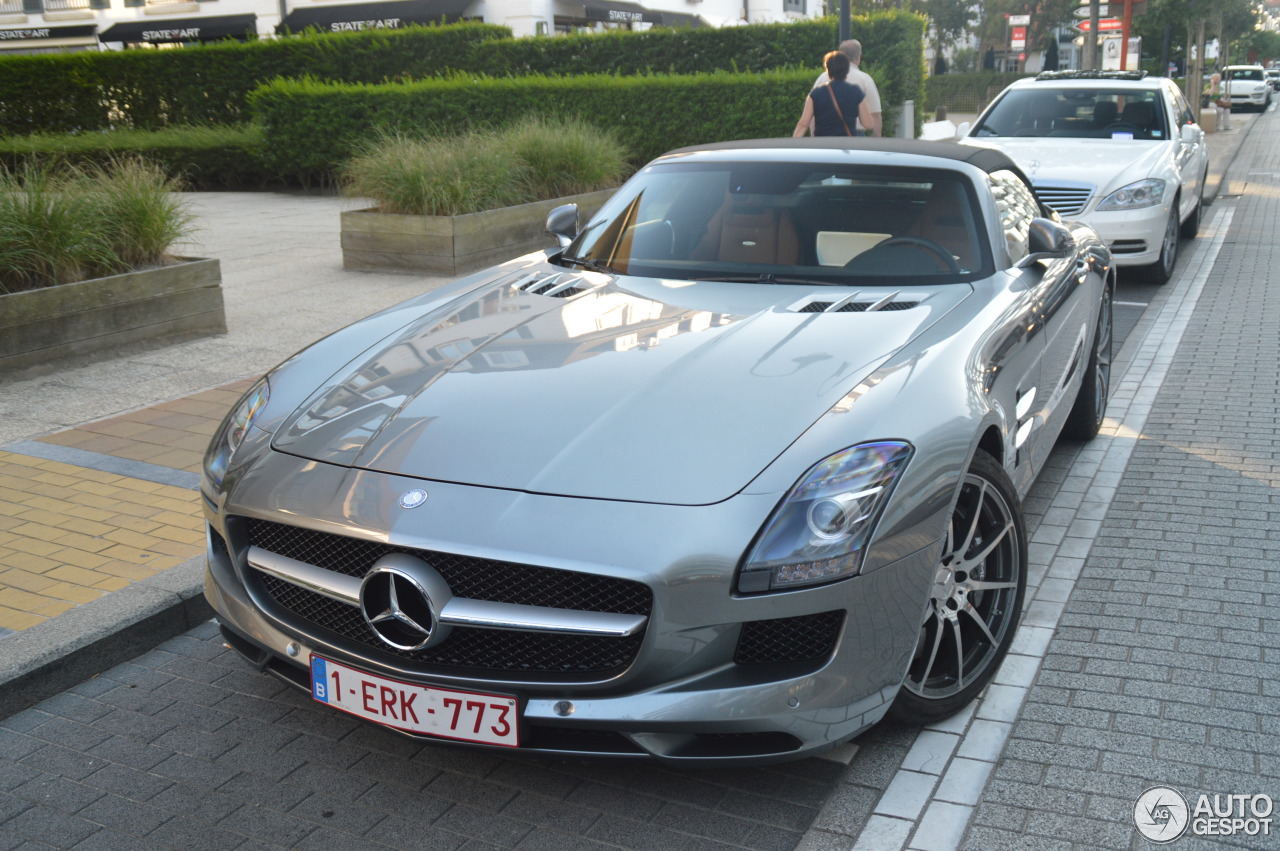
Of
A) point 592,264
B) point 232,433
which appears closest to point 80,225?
point 592,264

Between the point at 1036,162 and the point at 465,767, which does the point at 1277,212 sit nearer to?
the point at 1036,162

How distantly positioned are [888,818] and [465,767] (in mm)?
1106

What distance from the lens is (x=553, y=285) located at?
425cm

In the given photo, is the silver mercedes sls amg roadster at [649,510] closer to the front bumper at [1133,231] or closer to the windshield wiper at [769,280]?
the windshield wiper at [769,280]

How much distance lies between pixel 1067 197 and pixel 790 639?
7.95 m

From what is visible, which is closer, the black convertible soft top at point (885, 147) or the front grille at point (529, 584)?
the front grille at point (529, 584)

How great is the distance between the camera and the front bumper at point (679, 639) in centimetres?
257

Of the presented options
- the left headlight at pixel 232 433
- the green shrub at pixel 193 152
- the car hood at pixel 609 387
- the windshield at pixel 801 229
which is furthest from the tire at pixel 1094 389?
the green shrub at pixel 193 152

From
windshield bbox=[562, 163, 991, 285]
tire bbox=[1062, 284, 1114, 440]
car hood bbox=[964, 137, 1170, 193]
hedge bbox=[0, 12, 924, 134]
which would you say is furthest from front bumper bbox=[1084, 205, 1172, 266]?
hedge bbox=[0, 12, 924, 134]

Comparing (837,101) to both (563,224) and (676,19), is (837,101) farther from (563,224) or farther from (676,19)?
(676,19)

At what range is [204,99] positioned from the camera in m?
23.3

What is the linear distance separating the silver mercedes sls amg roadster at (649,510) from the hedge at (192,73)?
1986cm

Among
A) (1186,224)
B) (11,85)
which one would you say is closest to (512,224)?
(1186,224)

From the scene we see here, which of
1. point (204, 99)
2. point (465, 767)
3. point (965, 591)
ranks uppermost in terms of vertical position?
point (204, 99)
